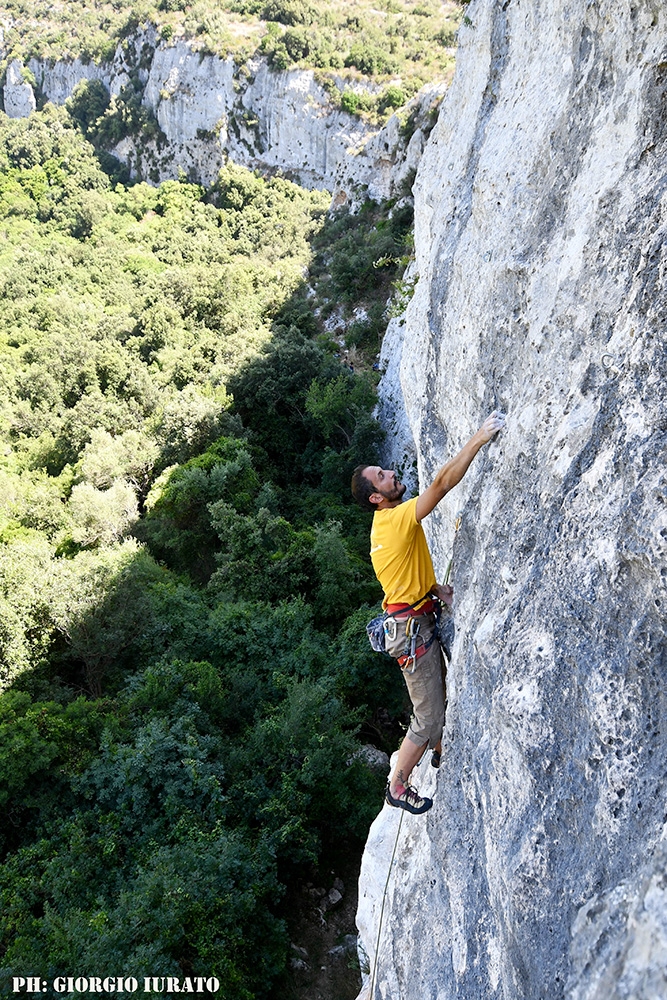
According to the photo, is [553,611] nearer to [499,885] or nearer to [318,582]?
[499,885]

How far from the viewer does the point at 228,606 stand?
615 inches

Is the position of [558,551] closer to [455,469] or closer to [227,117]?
[455,469]

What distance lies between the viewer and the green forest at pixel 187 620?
9352mm

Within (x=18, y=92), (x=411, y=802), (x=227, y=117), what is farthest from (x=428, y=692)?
(x=18, y=92)

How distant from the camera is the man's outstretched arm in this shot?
3.86 m

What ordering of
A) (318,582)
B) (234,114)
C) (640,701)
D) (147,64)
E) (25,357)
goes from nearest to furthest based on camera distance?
(640,701) < (318,582) < (25,357) < (234,114) < (147,64)

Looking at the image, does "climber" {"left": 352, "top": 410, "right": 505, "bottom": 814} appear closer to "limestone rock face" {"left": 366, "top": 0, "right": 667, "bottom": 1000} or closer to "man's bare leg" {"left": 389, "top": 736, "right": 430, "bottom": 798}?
"man's bare leg" {"left": 389, "top": 736, "right": 430, "bottom": 798}

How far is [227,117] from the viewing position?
57312 millimetres

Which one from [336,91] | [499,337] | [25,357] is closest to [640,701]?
[499,337]

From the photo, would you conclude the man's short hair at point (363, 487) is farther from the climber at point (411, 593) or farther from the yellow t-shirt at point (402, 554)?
the yellow t-shirt at point (402, 554)

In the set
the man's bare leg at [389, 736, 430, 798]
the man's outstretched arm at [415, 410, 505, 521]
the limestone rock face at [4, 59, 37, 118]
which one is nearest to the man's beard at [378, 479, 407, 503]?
the man's outstretched arm at [415, 410, 505, 521]

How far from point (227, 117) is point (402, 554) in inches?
2575

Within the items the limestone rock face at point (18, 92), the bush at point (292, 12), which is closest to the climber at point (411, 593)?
the bush at point (292, 12)

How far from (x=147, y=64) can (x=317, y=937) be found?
75.5 metres
